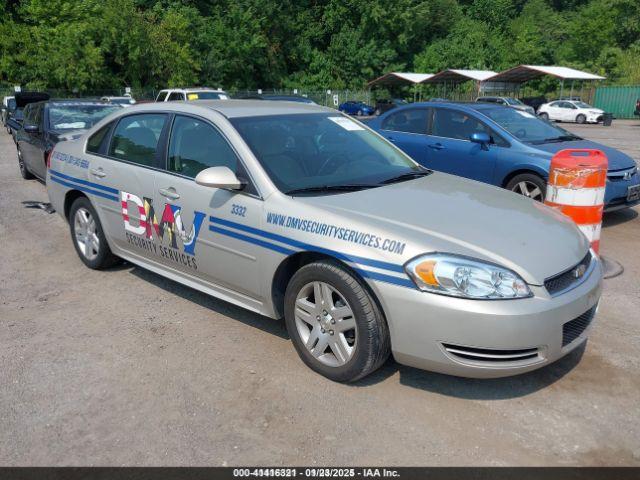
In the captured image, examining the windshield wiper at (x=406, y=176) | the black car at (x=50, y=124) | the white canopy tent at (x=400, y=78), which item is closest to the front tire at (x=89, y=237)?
the windshield wiper at (x=406, y=176)

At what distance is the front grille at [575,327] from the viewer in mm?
3221

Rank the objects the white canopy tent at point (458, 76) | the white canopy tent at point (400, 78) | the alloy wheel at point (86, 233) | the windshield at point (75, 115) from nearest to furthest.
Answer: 1. the alloy wheel at point (86, 233)
2. the windshield at point (75, 115)
3. the white canopy tent at point (458, 76)
4. the white canopy tent at point (400, 78)

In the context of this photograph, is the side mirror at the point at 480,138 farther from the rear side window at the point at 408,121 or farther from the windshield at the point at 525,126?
the rear side window at the point at 408,121

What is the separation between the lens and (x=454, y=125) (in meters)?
8.03

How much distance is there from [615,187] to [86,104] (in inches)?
332

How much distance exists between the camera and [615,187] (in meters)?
7.02

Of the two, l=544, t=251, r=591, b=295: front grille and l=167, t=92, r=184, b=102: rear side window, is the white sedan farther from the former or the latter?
l=544, t=251, r=591, b=295: front grille

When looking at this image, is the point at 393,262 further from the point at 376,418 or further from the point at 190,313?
the point at 190,313

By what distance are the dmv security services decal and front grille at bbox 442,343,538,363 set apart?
6.49 ft

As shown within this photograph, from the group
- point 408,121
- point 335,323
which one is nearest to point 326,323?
point 335,323

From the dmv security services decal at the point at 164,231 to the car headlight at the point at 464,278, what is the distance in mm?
1725

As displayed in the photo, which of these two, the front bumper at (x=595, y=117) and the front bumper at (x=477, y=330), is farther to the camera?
the front bumper at (x=595, y=117)

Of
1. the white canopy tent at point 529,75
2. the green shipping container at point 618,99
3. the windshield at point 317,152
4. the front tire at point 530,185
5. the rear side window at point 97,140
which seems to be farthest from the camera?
the white canopy tent at point 529,75

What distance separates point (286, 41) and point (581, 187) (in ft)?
189
